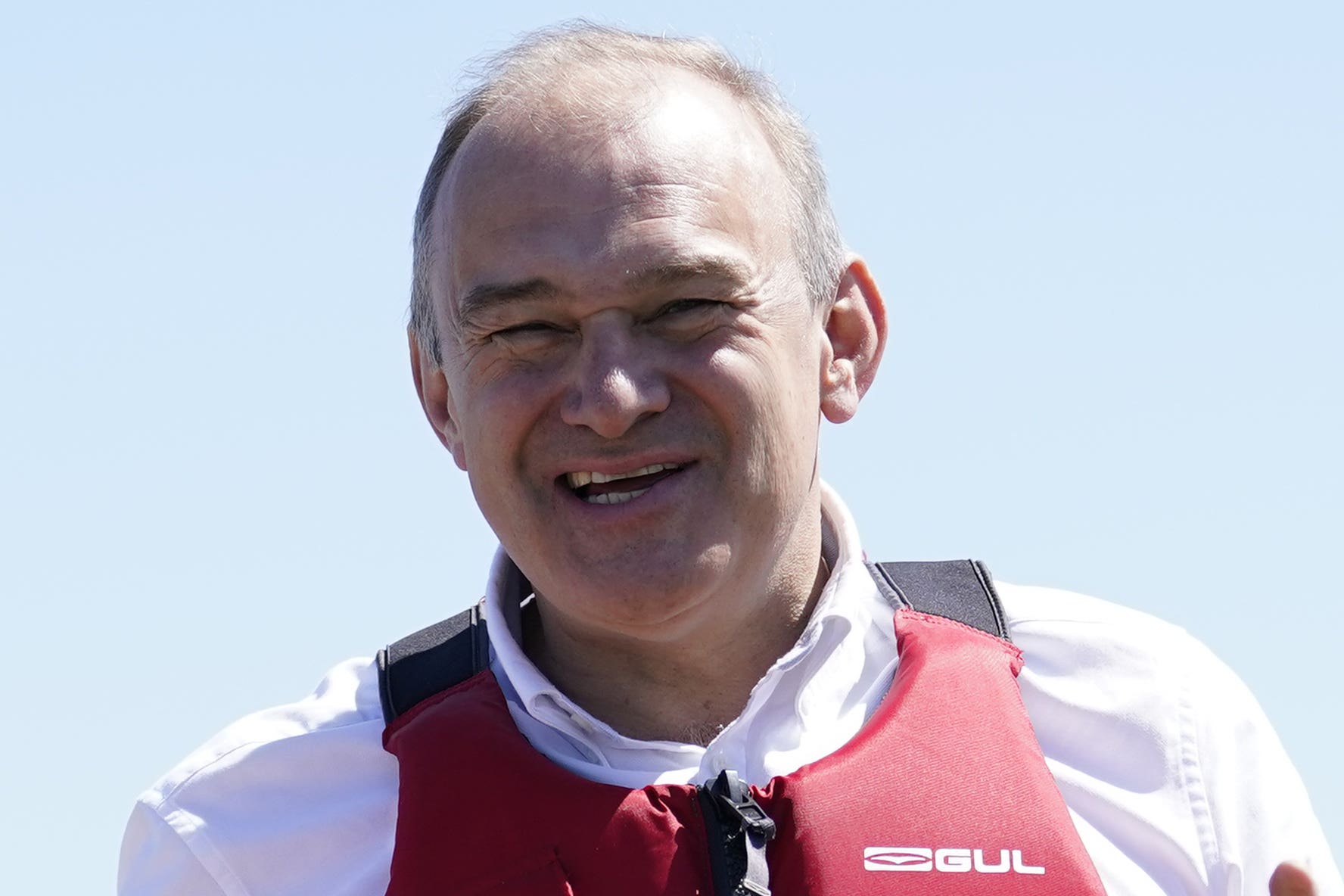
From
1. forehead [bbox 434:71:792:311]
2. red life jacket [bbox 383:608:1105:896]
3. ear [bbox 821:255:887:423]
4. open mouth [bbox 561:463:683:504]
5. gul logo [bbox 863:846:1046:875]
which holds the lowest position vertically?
gul logo [bbox 863:846:1046:875]

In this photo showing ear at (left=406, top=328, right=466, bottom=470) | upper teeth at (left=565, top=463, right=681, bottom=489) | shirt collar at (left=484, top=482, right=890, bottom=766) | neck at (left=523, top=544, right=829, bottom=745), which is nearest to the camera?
upper teeth at (left=565, top=463, right=681, bottom=489)

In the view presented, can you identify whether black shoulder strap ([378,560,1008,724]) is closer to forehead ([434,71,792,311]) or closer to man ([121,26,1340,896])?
man ([121,26,1340,896])

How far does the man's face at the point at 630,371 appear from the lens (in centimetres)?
371

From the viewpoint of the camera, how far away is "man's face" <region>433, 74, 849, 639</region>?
3.71 metres

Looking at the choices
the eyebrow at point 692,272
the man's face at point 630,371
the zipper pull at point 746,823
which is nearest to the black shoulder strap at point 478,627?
the man's face at point 630,371

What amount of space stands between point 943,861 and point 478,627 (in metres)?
1.20

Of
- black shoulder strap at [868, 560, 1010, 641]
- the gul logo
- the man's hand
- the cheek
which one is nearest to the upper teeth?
the cheek

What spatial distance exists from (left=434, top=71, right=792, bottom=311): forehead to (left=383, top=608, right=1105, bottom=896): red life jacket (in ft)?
3.19

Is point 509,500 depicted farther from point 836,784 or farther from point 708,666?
point 836,784

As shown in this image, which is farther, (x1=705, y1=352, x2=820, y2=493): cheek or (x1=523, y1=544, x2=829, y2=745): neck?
(x1=523, y1=544, x2=829, y2=745): neck

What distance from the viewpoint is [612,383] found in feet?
12.0

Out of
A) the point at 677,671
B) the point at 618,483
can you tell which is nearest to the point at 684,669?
the point at 677,671

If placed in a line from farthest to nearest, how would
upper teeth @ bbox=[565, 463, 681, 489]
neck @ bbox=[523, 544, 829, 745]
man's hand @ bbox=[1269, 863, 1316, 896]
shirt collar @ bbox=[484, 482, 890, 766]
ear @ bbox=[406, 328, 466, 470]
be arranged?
ear @ bbox=[406, 328, 466, 470] → neck @ bbox=[523, 544, 829, 745] → shirt collar @ bbox=[484, 482, 890, 766] → upper teeth @ bbox=[565, 463, 681, 489] → man's hand @ bbox=[1269, 863, 1316, 896]

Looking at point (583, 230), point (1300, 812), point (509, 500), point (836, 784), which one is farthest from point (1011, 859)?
point (583, 230)
